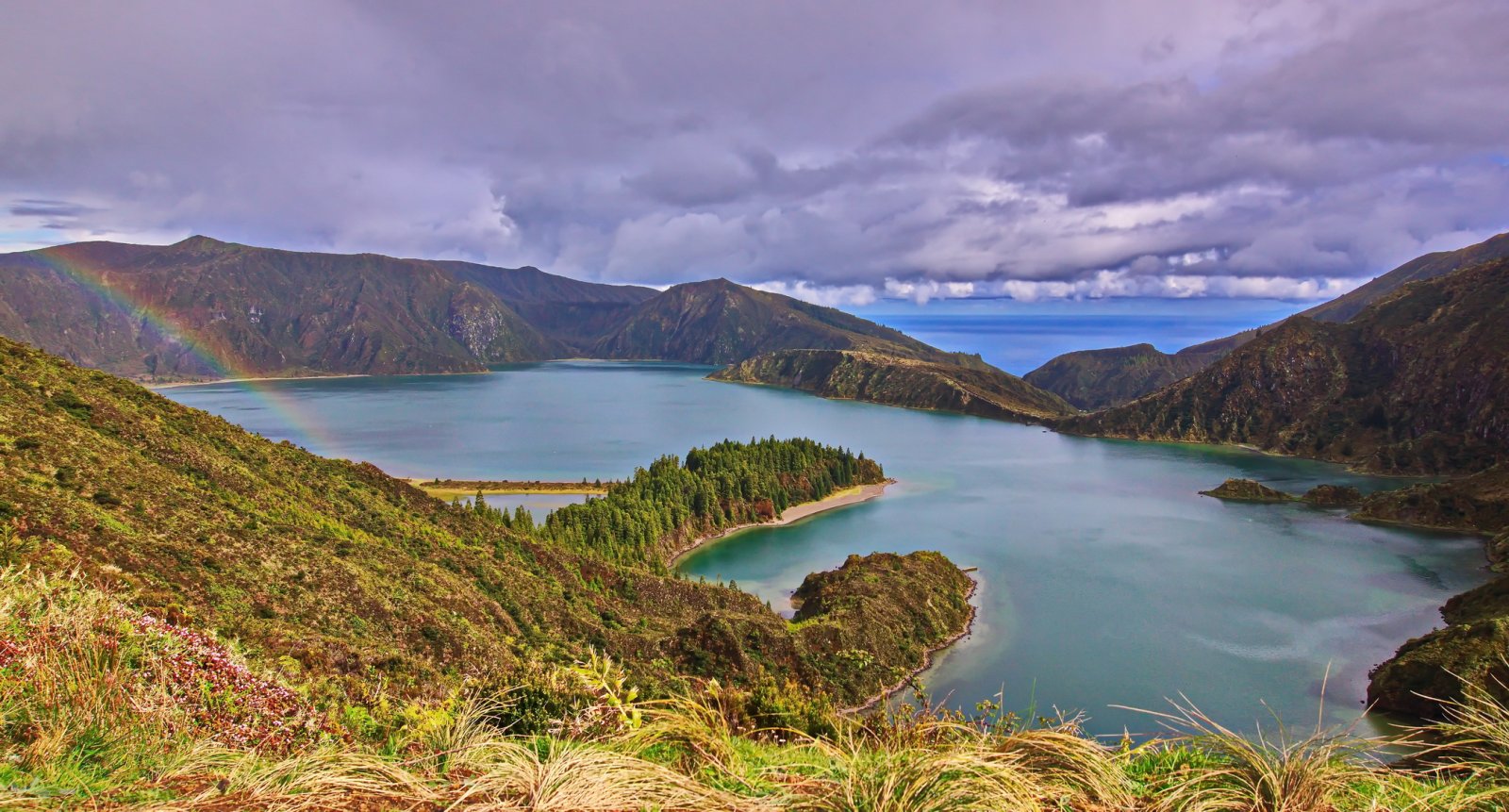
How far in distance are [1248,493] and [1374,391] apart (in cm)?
7146

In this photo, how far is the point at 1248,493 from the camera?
89.8m

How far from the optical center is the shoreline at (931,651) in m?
33.9

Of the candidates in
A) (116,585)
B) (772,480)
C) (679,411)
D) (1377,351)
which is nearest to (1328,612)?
(772,480)

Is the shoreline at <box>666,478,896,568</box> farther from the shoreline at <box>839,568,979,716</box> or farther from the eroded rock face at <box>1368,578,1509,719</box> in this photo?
the eroded rock face at <box>1368,578,1509,719</box>

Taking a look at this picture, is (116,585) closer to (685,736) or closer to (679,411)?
(685,736)

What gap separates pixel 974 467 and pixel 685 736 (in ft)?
358

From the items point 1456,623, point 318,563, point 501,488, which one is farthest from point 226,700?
point 501,488

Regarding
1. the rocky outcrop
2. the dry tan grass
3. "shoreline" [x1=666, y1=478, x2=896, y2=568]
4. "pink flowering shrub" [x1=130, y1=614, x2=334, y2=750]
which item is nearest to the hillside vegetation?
the rocky outcrop

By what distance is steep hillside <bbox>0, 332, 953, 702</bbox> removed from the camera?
55.8 ft

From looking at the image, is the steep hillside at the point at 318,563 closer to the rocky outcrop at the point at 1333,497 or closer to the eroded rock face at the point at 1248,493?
the eroded rock face at the point at 1248,493

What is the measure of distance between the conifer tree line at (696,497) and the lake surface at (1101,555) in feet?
13.6

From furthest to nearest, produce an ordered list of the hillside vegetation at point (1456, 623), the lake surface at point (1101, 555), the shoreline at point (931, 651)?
the lake surface at point (1101, 555) < the shoreline at point (931, 651) < the hillside vegetation at point (1456, 623)

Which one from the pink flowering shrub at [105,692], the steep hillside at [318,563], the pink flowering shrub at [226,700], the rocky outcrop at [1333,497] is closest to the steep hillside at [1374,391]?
the rocky outcrop at [1333,497]

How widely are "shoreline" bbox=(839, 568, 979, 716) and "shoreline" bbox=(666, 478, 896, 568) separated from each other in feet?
74.9
